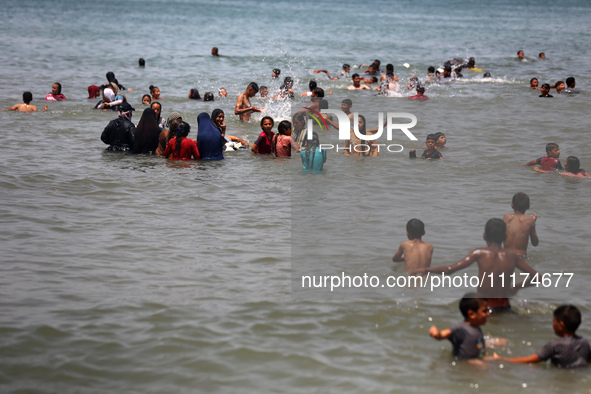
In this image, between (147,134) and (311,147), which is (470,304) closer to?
(311,147)

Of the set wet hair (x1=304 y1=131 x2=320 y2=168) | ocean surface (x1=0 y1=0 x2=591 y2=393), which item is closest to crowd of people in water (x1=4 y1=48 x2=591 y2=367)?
wet hair (x1=304 y1=131 x2=320 y2=168)

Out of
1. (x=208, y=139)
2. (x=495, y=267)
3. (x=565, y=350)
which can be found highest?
(x=208, y=139)

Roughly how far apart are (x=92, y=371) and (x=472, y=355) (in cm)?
366

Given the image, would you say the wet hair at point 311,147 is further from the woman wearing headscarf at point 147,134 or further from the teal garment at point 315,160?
the woman wearing headscarf at point 147,134

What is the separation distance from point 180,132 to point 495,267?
8.95 m

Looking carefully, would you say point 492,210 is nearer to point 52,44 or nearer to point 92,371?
point 92,371

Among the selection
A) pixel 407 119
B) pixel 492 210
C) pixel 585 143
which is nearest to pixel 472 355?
pixel 492 210

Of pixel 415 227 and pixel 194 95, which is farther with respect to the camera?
pixel 194 95

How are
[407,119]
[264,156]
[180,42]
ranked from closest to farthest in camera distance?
[264,156], [407,119], [180,42]

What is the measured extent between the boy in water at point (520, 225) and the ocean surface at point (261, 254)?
47 centimetres

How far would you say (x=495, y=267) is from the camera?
26.2ft

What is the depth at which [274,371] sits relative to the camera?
6.81 m

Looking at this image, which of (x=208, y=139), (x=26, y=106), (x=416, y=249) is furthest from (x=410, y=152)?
(x=26, y=106)

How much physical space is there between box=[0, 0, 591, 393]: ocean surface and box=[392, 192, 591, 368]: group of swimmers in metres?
0.17
